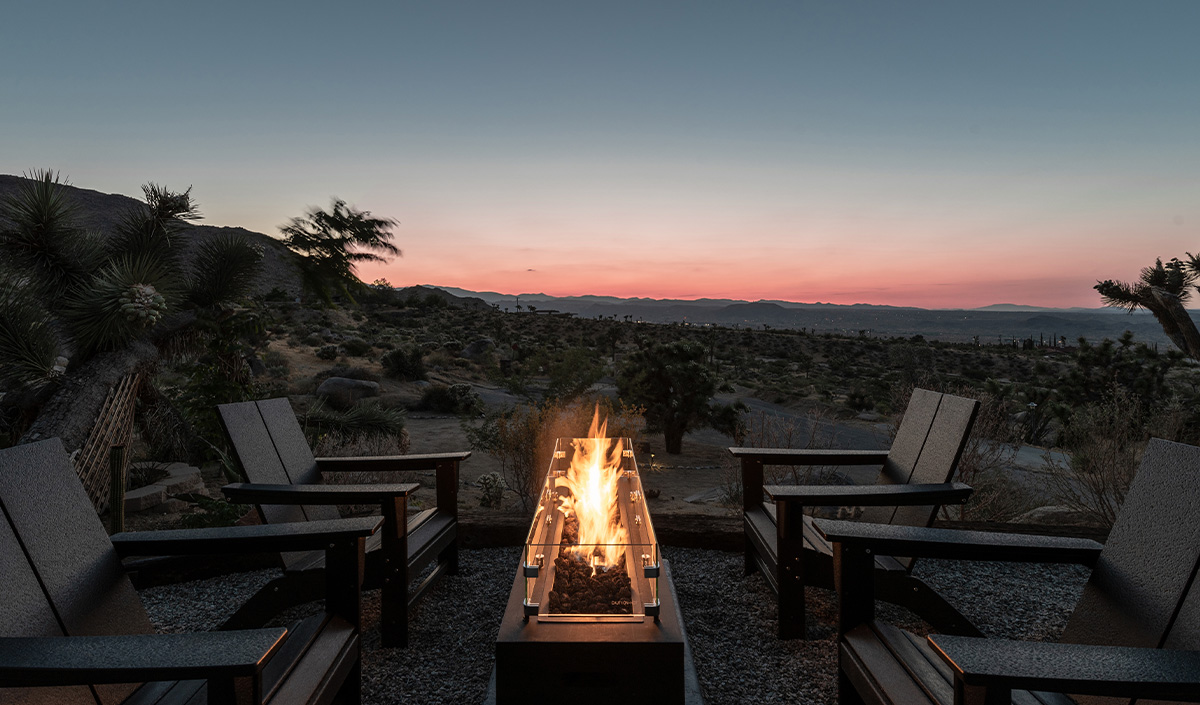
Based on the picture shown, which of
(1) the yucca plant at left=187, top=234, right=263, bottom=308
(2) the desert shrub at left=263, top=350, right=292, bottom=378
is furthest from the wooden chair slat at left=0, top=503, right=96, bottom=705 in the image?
(2) the desert shrub at left=263, top=350, right=292, bottom=378

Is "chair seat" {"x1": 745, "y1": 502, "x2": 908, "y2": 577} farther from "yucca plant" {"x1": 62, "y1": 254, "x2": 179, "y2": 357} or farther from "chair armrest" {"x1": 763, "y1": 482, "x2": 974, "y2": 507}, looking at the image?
"yucca plant" {"x1": 62, "y1": 254, "x2": 179, "y2": 357}

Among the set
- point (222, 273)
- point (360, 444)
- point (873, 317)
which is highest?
point (222, 273)

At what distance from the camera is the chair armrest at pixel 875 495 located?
9.02 ft

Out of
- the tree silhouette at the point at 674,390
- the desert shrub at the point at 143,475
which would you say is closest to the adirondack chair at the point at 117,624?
the desert shrub at the point at 143,475

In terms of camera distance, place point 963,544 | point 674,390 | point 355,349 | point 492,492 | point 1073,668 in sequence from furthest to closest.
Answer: point 355,349
point 674,390
point 492,492
point 963,544
point 1073,668

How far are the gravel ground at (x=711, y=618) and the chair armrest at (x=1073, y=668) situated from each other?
4.73ft

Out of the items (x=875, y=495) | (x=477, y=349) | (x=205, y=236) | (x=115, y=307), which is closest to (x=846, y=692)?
(x=875, y=495)

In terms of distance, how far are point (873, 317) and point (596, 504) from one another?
13305 cm

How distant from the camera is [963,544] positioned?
197 centimetres

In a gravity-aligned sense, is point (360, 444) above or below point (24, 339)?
below

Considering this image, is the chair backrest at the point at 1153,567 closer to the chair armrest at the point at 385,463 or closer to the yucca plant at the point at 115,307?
the chair armrest at the point at 385,463

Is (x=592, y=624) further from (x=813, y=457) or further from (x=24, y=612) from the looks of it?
(x=813, y=457)

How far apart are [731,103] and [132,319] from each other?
8.94 meters

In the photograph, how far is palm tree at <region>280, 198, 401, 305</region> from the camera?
39.0ft
